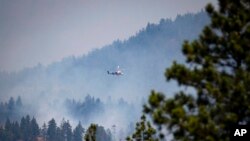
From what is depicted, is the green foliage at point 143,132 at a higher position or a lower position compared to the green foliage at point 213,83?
higher

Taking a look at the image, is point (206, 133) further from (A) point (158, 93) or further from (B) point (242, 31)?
(B) point (242, 31)

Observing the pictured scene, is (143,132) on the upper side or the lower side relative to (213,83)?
upper

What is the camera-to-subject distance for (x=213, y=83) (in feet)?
85.1

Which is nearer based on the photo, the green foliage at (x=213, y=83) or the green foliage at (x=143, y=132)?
the green foliage at (x=213, y=83)

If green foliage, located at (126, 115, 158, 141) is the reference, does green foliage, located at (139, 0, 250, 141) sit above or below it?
below

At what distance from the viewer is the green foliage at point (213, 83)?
24.9 m

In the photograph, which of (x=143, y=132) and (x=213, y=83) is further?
(x=143, y=132)

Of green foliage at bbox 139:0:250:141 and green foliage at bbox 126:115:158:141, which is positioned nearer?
green foliage at bbox 139:0:250:141

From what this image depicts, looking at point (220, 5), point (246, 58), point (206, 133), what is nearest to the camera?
point (206, 133)

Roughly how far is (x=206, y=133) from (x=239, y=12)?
750cm

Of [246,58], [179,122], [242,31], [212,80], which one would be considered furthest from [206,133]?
[242,31]

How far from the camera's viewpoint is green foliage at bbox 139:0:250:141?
81.6 feet

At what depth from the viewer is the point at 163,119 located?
1008 inches

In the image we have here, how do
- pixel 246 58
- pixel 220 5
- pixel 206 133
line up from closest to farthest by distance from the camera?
pixel 206 133, pixel 246 58, pixel 220 5
